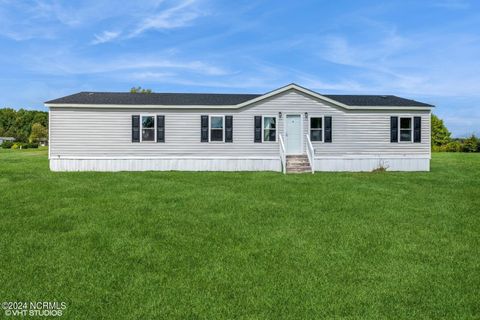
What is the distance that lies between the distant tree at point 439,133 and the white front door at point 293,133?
121 ft

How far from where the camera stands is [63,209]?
10.5 m

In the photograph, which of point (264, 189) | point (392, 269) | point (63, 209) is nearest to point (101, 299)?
point (392, 269)

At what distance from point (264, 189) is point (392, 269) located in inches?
294

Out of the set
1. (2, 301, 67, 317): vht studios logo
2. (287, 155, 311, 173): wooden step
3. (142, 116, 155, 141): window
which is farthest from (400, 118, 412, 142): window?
(2, 301, 67, 317): vht studios logo

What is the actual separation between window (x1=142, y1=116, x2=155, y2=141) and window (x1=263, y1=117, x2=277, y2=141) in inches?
237

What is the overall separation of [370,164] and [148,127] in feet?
40.6

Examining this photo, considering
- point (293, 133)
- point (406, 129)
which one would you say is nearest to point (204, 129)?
point (293, 133)

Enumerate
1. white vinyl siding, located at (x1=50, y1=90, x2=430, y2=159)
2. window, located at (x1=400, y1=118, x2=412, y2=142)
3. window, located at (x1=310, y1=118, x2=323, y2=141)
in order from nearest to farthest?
1. white vinyl siding, located at (x1=50, y1=90, x2=430, y2=159)
2. window, located at (x1=310, y1=118, x2=323, y2=141)
3. window, located at (x1=400, y1=118, x2=412, y2=142)

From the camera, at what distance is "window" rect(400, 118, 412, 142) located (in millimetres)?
21734

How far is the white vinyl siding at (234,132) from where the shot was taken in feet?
66.4

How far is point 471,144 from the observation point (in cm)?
4175

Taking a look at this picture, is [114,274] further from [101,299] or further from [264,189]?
[264,189]

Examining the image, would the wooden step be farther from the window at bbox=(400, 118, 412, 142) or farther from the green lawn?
the green lawn

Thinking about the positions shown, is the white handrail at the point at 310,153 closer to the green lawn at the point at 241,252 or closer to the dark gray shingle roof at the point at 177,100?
the dark gray shingle roof at the point at 177,100
